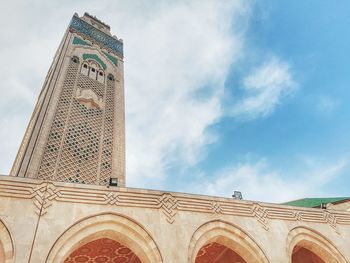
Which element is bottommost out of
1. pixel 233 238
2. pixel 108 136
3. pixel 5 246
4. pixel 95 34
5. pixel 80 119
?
pixel 5 246

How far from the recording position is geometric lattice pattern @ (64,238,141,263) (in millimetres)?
5961

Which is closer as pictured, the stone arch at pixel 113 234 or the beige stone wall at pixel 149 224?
the beige stone wall at pixel 149 224

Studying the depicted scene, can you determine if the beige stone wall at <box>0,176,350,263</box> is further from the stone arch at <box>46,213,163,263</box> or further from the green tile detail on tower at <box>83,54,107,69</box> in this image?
the green tile detail on tower at <box>83,54,107,69</box>

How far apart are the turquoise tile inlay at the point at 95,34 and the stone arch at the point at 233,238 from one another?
12730 mm

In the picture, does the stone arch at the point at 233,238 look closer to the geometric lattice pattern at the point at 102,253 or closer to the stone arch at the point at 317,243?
the stone arch at the point at 317,243

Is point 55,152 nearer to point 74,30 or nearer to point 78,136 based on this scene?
point 78,136

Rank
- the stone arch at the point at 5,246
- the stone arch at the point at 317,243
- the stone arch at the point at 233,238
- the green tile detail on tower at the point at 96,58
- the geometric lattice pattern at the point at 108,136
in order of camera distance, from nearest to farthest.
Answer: the stone arch at the point at 5,246, the stone arch at the point at 233,238, the stone arch at the point at 317,243, the geometric lattice pattern at the point at 108,136, the green tile detail on tower at the point at 96,58

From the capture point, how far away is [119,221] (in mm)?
5297

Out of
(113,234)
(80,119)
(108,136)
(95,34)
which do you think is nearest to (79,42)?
(95,34)

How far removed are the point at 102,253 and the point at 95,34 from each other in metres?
12.8

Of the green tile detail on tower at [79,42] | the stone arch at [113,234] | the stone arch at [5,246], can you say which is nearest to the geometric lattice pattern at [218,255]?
the stone arch at [113,234]

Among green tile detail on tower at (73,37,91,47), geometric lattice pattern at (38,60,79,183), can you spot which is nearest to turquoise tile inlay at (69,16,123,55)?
green tile detail on tower at (73,37,91,47)

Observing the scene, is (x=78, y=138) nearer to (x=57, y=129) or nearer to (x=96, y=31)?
(x=57, y=129)

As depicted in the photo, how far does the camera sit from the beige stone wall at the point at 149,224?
4.67 m
